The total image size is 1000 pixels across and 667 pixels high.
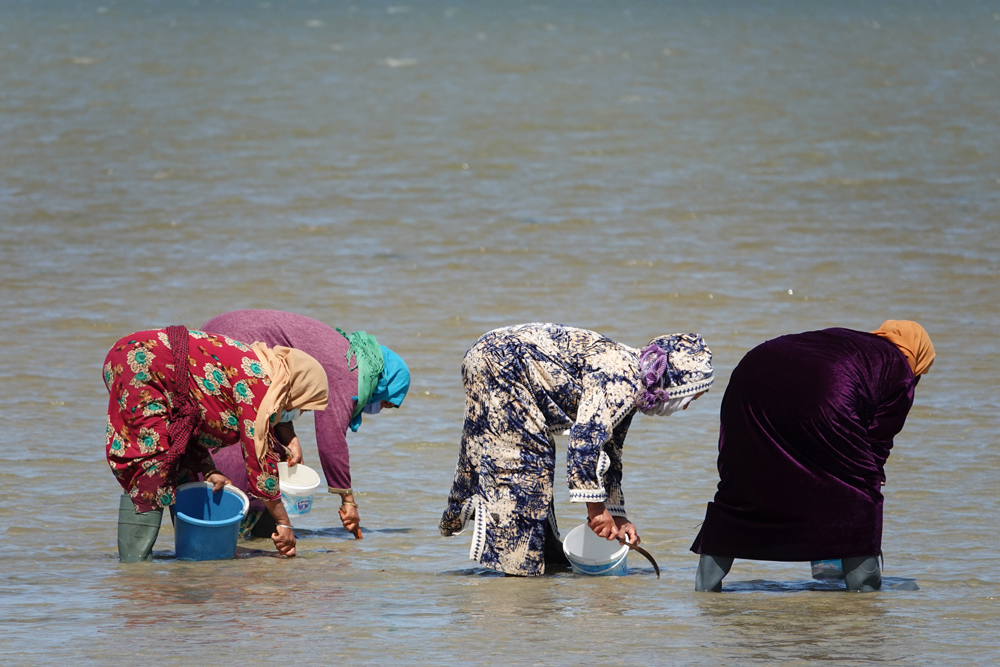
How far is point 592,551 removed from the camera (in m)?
5.41

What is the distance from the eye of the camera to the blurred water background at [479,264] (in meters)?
4.69

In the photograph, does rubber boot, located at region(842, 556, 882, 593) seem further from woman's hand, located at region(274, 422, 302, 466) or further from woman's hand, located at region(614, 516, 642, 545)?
woman's hand, located at region(274, 422, 302, 466)

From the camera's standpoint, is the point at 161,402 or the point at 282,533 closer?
the point at 161,402

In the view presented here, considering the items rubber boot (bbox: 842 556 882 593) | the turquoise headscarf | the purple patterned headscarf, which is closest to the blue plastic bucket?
the turquoise headscarf

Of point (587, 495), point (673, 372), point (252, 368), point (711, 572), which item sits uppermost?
point (673, 372)

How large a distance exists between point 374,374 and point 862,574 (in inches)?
84.4

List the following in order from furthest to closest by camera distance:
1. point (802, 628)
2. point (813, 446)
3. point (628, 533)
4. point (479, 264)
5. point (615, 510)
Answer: point (479, 264) → point (615, 510) → point (628, 533) → point (813, 446) → point (802, 628)

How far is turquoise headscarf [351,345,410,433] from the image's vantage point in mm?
5924

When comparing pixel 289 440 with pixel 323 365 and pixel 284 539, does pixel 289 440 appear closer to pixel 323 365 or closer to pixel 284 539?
pixel 323 365

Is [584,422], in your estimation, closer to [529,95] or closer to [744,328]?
[744,328]

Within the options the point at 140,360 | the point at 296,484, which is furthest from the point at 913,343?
the point at 140,360

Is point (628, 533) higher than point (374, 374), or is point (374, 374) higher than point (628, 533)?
point (374, 374)

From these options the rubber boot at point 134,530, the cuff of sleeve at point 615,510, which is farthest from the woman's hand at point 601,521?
the rubber boot at point 134,530

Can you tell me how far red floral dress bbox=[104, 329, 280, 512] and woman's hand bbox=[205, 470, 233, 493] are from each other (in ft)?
0.67
